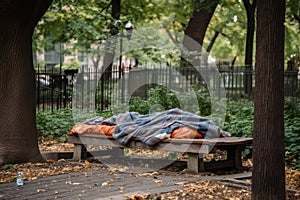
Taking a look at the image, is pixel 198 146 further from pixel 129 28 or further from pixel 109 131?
pixel 129 28

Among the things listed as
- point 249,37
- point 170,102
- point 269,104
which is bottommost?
point 170,102

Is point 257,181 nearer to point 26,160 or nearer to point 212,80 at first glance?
point 26,160

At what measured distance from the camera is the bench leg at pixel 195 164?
8492 mm

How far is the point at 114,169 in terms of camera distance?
8828 millimetres

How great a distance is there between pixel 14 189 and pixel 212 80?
13428 mm

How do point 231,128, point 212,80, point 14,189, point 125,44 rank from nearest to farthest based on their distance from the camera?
point 14,189 → point 231,128 → point 212,80 → point 125,44

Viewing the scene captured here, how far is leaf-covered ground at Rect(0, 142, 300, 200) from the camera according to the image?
6889 millimetres

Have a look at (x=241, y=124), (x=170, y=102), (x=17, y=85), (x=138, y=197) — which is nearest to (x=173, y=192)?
(x=138, y=197)

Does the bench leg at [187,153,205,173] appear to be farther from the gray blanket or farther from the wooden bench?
the gray blanket

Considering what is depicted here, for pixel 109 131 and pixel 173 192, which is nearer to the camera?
pixel 173 192

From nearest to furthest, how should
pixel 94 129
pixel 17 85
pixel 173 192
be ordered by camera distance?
pixel 173 192, pixel 17 85, pixel 94 129

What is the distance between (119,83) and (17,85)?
9.03 meters

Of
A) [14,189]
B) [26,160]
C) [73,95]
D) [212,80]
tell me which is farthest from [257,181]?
[212,80]

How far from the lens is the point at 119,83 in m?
18.2
